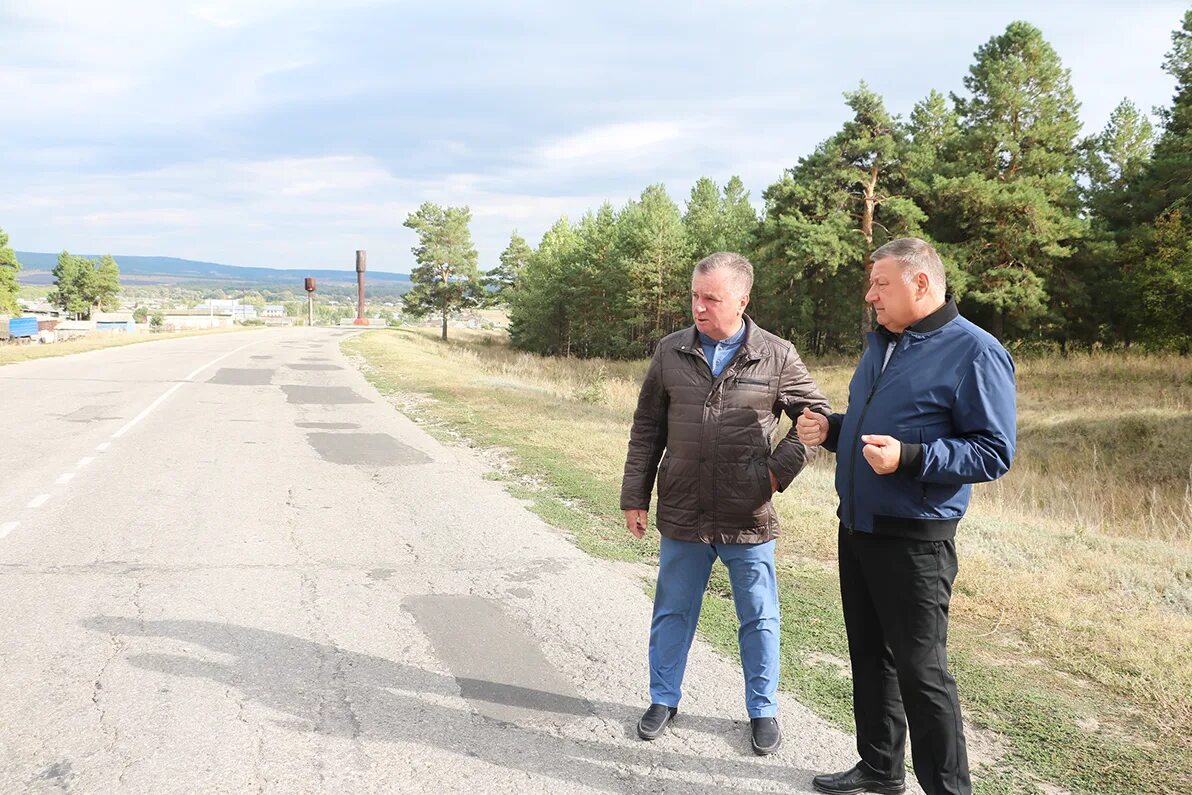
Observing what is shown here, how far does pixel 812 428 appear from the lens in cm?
329

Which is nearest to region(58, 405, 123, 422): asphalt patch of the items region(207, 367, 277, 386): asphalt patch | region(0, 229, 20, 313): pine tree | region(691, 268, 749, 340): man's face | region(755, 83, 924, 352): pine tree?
region(207, 367, 277, 386): asphalt patch

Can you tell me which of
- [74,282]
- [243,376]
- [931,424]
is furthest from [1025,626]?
[74,282]

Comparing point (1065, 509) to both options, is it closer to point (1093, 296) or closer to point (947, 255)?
point (947, 255)

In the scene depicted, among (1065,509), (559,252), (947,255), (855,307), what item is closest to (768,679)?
(1065,509)

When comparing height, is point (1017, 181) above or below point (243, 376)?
above

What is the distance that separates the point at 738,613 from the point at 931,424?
4.32ft

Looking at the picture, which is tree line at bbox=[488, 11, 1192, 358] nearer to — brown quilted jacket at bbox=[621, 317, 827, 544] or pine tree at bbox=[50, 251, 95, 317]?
brown quilted jacket at bbox=[621, 317, 827, 544]

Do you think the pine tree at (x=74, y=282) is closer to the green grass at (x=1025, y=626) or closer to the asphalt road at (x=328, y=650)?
the asphalt road at (x=328, y=650)

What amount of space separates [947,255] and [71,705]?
108 feet

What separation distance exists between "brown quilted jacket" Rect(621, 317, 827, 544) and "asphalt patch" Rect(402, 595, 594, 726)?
1.04m

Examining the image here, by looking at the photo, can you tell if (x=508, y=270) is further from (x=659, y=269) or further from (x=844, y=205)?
(x=844, y=205)

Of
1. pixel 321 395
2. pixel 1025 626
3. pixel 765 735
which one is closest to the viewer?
pixel 765 735

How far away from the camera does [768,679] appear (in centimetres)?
354

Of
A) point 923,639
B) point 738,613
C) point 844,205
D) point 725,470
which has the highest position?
point 844,205
